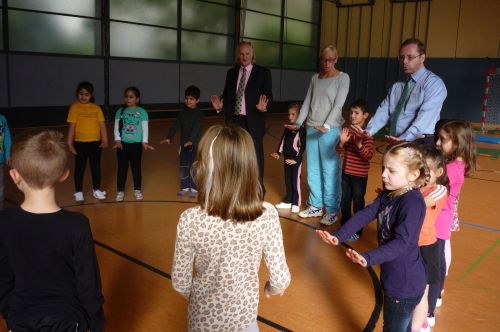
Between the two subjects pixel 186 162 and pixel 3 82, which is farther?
pixel 3 82

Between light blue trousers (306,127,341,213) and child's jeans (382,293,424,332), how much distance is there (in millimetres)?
2569

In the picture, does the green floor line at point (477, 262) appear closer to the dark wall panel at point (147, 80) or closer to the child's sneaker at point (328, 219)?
the child's sneaker at point (328, 219)

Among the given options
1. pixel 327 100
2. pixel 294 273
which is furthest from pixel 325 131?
pixel 294 273

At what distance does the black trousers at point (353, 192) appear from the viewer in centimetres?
421

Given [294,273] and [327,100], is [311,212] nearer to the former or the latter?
[327,100]

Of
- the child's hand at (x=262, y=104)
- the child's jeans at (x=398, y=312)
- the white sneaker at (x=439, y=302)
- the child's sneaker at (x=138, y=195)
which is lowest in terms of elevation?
the white sneaker at (x=439, y=302)

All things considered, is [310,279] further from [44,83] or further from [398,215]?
[44,83]

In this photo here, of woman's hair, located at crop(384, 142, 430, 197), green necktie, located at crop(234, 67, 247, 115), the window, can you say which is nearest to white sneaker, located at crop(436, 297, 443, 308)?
woman's hair, located at crop(384, 142, 430, 197)

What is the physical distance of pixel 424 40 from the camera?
16.7m

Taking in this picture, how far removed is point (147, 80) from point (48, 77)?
2.77 m

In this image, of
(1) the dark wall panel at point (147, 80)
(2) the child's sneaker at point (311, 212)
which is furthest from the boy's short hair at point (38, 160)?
(1) the dark wall panel at point (147, 80)

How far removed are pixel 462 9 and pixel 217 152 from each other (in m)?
16.6

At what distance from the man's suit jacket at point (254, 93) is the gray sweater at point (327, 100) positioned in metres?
0.49

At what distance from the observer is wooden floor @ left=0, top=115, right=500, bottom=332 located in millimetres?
2768
